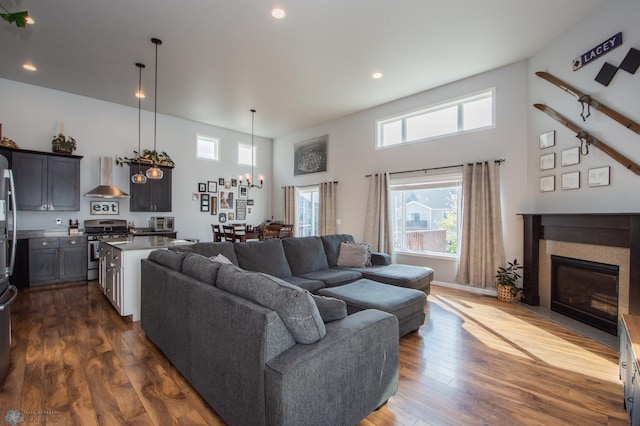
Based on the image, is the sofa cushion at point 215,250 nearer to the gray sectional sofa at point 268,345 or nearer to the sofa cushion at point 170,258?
the sofa cushion at point 170,258

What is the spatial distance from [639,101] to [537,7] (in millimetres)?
1486

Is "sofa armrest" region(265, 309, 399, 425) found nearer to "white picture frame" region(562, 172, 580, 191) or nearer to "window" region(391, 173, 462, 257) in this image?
"white picture frame" region(562, 172, 580, 191)

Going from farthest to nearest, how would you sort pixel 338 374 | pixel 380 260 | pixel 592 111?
1. pixel 380 260
2. pixel 592 111
3. pixel 338 374

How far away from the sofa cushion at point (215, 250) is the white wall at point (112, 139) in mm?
4074

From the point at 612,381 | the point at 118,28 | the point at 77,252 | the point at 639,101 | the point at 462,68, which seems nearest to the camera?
the point at 612,381

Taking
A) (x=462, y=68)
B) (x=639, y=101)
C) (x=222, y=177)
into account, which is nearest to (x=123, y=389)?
(x=639, y=101)

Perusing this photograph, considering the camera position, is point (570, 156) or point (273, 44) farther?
point (273, 44)

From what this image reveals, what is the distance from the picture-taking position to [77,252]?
5.46 metres

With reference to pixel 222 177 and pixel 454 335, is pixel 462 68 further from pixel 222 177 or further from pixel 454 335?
pixel 222 177

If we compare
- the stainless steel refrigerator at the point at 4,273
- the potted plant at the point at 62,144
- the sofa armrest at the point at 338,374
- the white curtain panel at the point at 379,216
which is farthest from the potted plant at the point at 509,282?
the potted plant at the point at 62,144

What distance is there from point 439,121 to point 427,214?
1767 mm

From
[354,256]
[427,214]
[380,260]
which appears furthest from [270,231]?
[427,214]

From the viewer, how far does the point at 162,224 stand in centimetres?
674

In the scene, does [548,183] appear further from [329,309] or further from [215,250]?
[215,250]
